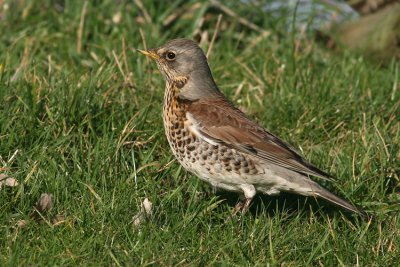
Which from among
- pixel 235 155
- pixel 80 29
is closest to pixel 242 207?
pixel 235 155

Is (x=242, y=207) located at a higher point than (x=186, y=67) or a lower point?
lower

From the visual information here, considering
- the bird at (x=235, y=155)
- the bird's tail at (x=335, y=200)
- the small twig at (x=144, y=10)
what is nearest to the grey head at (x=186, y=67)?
the bird at (x=235, y=155)

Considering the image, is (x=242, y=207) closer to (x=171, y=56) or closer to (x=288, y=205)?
(x=288, y=205)

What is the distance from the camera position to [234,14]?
934cm

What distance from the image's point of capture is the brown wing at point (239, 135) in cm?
604

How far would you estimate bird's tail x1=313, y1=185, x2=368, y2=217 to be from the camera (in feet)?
19.4

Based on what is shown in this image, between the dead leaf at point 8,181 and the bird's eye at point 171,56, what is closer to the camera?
the dead leaf at point 8,181

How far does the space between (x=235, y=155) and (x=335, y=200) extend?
2.44 ft

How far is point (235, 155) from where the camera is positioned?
6105mm

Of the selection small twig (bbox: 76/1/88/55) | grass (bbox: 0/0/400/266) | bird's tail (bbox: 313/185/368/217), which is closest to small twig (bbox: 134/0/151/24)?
grass (bbox: 0/0/400/266)

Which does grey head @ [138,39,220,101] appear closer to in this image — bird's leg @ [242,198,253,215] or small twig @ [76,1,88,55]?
bird's leg @ [242,198,253,215]

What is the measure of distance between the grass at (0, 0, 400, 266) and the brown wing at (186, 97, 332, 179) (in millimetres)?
374

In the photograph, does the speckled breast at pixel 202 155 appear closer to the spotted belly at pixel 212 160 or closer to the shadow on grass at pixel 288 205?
the spotted belly at pixel 212 160

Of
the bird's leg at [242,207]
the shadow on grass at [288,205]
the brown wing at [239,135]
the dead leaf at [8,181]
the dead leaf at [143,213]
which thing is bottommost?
the shadow on grass at [288,205]
